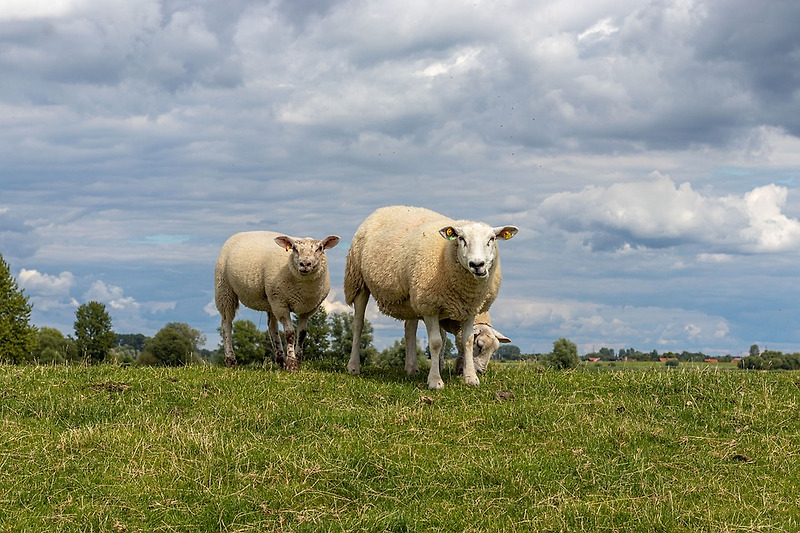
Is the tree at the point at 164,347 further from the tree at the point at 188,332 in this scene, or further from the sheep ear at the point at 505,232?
the sheep ear at the point at 505,232

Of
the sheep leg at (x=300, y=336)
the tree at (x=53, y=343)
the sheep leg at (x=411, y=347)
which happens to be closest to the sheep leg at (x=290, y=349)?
the sheep leg at (x=300, y=336)

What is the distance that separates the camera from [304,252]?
65.0 ft

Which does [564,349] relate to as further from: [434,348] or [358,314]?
[434,348]

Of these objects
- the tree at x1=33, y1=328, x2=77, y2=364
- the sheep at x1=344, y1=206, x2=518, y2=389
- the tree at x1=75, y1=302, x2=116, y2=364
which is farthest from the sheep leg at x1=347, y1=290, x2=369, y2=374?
the tree at x1=33, y1=328, x2=77, y2=364

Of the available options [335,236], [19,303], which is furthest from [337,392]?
[19,303]

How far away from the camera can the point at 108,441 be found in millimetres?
12195

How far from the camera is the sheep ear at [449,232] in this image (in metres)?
16.1

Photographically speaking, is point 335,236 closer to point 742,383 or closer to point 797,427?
point 742,383

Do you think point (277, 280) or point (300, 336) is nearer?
point (277, 280)

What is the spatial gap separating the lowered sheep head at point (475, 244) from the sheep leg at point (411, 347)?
321 centimetres

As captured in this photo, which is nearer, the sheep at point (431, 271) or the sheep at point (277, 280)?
the sheep at point (431, 271)

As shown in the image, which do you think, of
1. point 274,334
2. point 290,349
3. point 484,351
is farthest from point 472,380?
point 274,334

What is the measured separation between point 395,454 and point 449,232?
576 centimetres

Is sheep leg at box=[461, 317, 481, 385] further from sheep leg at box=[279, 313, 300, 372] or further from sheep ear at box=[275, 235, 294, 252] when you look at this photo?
sheep ear at box=[275, 235, 294, 252]
